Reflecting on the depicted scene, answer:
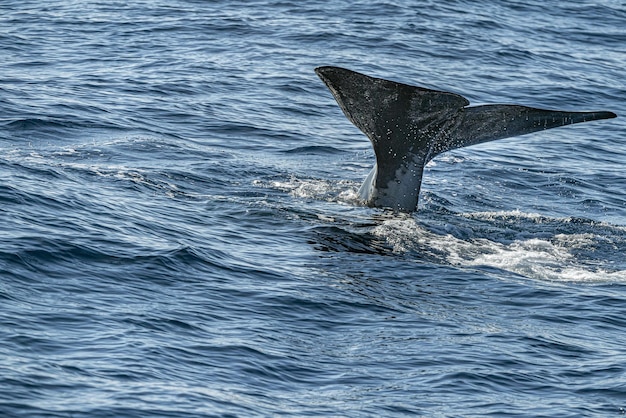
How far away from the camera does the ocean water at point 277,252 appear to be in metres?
8.65

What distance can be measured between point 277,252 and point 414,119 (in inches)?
79.7

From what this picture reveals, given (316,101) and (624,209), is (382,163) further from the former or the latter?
(316,101)

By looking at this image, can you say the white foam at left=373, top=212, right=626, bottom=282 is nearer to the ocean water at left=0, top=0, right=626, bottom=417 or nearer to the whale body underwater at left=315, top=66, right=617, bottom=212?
the ocean water at left=0, top=0, right=626, bottom=417

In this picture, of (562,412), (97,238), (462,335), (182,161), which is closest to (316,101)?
Result: (182,161)

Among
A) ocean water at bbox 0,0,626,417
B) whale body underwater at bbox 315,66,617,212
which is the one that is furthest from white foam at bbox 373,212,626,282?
whale body underwater at bbox 315,66,617,212

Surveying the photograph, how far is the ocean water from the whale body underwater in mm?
683

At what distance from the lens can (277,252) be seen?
11.9 meters

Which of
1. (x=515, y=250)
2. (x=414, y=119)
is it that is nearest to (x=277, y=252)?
(x=414, y=119)

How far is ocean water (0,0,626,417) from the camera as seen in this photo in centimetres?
865

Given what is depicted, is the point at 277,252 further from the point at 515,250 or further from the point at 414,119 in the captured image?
the point at 515,250

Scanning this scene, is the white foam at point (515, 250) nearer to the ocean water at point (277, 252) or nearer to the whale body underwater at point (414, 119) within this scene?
the ocean water at point (277, 252)

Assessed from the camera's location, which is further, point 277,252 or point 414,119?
point 414,119

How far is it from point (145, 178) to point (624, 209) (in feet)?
20.5

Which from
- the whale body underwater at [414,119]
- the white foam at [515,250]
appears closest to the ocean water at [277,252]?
the white foam at [515,250]
